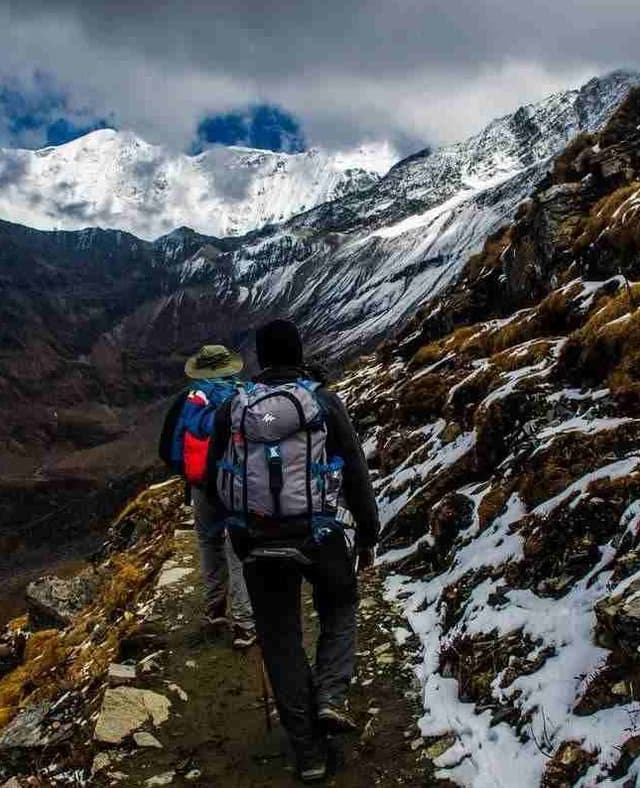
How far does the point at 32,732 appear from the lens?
8.84 m

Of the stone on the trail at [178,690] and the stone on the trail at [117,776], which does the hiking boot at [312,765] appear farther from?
the stone on the trail at [178,690]

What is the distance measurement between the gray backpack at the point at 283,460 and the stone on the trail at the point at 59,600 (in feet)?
54.9

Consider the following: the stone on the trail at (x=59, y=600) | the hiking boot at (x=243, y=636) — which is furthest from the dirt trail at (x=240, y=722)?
the stone on the trail at (x=59, y=600)

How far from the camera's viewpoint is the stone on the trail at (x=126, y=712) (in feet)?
25.9

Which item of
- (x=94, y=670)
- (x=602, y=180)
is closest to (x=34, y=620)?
(x=94, y=670)

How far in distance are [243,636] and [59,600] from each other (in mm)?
14998

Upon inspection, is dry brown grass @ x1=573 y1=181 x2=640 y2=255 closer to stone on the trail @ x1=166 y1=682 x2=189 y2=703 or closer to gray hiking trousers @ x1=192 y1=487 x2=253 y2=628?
gray hiking trousers @ x1=192 y1=487 x2=253 y2=628

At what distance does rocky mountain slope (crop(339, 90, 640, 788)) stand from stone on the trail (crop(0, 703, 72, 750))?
13.4 feet

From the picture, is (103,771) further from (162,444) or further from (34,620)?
(34,620)

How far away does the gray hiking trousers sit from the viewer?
995 centimetres

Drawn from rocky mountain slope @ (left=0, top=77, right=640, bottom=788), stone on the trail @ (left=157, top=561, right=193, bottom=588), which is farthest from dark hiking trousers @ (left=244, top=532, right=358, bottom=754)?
stone on the trail @ (left=157, top=561, right=193, bottom=588)

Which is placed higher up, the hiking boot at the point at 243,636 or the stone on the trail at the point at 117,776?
the hiking boot at the point at 243,636

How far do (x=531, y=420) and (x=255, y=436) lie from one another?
23.5 feet

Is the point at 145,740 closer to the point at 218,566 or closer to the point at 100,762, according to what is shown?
the point at 100,762
